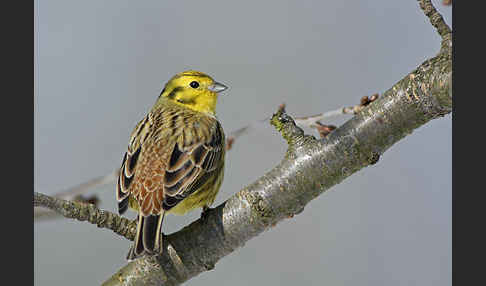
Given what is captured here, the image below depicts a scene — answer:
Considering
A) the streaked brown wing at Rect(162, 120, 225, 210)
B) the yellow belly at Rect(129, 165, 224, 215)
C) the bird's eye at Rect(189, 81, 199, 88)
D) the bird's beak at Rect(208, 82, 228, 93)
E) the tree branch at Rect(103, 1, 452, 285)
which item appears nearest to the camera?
the tree branch at Rect(103, 1, 452, 285)

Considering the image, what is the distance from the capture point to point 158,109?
4242 millimetres

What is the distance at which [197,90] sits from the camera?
14.0ft

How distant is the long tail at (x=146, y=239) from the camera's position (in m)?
2.58

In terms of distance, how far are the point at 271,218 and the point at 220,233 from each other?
279 mm

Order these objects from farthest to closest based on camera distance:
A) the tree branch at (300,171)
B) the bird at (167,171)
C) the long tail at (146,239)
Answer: the bird at (167,171), the long tail at (146,239), the tree branch at (300,171)

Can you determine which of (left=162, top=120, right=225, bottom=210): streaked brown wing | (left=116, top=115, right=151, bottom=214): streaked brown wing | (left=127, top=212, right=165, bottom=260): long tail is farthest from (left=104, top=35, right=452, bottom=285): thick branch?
(left=116, top=115, right=151, bottom=214): streaked brown wing

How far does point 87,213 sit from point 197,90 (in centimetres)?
188

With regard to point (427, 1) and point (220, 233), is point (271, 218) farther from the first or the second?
point (427, 1)

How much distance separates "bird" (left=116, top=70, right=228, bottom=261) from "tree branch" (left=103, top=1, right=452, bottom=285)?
0.19 m

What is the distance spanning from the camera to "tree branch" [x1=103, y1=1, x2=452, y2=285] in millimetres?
2396

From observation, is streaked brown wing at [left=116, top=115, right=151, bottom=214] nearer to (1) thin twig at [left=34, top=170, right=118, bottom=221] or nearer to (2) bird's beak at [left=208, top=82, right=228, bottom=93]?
(1) thin twig at [left=34, top=170, right=118, bottom=221]

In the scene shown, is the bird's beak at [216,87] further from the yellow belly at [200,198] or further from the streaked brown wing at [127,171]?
the yellow belly at [200,198]

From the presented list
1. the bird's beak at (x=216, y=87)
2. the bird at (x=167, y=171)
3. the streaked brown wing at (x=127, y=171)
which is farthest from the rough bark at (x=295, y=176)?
the bird's beak at (x=216, y=87)

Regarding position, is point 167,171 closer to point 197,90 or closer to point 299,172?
point 299,172
